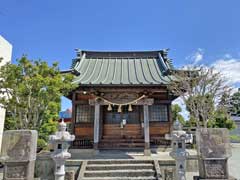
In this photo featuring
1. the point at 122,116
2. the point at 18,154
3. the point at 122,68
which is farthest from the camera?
the point at 122,68

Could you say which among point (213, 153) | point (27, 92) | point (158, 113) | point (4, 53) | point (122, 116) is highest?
point (4, 53)

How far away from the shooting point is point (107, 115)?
1017 cm

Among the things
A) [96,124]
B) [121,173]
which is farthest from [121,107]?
[121,173]

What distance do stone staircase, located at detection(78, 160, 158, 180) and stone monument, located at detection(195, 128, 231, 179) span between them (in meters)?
1.79

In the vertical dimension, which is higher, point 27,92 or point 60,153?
point 27,92

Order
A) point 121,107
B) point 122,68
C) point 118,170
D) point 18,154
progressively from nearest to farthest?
1. point 18,154
2. point 118,170
3. point 121,107
4. point 122,68

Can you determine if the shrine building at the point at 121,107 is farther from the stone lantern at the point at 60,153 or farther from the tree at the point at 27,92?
the stone lantern at the point at 60,153

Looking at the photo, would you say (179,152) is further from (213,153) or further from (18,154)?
(18,154)

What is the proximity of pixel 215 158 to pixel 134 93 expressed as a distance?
5.02 metres

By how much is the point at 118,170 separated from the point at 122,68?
671cm

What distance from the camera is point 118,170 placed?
630 cm

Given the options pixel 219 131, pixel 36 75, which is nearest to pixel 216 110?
pixel 219 131

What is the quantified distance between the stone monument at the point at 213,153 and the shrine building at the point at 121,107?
3.64 meters

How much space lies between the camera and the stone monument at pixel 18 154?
458 cm
